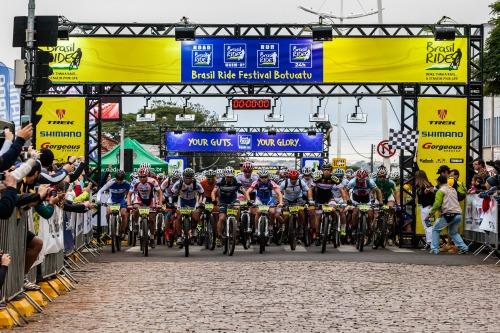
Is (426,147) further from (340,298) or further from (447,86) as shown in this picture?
(340,298)

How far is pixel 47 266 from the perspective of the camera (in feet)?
46.8

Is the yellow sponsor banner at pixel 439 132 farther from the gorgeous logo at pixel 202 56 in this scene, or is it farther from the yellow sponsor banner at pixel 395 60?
the gorgeous logo at pixel 202 56

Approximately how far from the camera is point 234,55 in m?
27.8

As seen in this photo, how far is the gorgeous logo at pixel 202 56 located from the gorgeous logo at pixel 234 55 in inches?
15.6

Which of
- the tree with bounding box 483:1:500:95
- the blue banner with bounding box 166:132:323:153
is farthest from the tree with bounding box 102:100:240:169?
the tree with bounding box 483:1:500:95

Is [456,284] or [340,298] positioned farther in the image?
[456,284]

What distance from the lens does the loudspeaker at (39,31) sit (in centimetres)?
1975

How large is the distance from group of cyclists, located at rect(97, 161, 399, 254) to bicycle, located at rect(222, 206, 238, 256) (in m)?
0.26

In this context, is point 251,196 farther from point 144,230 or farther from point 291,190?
point 144,230

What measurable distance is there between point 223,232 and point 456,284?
7.87m

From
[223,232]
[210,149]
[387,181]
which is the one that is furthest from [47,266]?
[210,149]

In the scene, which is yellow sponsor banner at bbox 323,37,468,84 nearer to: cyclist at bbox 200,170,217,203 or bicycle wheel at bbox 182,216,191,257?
cyclist at bbox 200,170,217,203

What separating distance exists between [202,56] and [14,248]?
54.8ft

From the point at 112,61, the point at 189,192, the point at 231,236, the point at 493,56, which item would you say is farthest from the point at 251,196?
the point at 493,56
